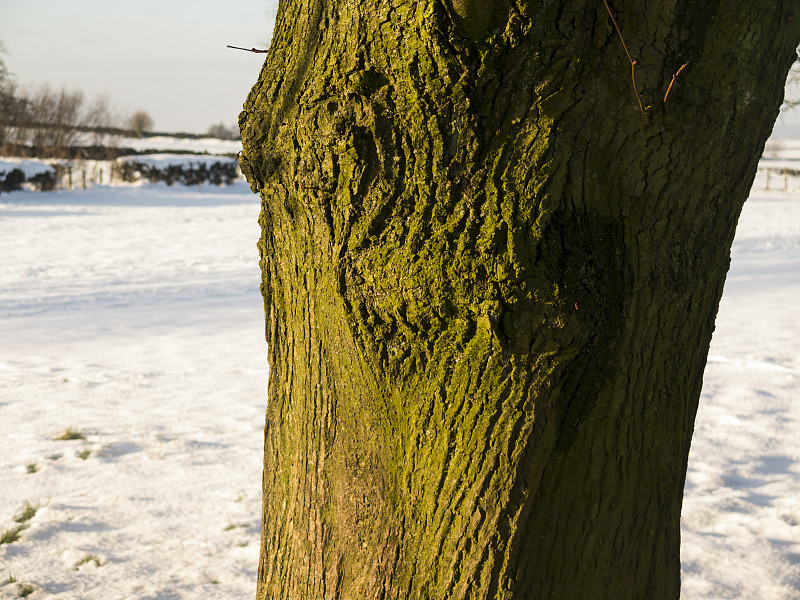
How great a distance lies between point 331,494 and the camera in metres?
1.66

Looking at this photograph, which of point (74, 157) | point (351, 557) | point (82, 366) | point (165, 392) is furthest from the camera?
point (74, 157)

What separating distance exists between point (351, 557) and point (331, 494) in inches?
5.9

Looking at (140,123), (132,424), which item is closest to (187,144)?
(140,123)

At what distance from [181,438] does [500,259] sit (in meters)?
3.18

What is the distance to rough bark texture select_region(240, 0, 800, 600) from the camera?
1384 mm

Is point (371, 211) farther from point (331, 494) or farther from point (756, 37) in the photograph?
point (756, 37)

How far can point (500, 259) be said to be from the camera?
1.39 m

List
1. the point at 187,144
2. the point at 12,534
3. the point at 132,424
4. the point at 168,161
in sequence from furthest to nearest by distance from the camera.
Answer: the point at 187,144 → the point at 168,161 → the point at 132,424 → the point at 12,534

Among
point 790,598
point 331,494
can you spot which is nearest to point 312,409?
point 331,494

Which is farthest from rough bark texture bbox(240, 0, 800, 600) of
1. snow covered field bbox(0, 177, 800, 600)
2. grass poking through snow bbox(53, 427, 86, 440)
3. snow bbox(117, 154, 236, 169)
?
snow bbox(117, 154, 236, 169)

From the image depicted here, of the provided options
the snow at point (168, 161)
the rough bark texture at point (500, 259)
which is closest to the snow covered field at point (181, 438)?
the rough bark texture at point (500, 259)

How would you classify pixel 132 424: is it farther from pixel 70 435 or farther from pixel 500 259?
pixel 500 259

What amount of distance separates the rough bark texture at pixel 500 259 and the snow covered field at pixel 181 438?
4.43 feet

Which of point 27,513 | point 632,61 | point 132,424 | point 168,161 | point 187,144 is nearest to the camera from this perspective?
point 632,61
